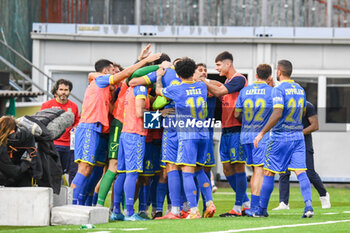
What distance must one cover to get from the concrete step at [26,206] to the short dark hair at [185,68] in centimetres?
239

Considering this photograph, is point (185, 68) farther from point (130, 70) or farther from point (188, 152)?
point (188, 152)

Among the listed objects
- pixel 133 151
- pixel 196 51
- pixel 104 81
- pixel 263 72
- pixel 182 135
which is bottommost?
pixel 133 151

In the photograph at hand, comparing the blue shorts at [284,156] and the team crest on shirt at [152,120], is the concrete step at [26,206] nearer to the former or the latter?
the team crest on shirt at [152,120]

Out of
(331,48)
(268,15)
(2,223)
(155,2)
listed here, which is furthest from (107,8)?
(2,223)

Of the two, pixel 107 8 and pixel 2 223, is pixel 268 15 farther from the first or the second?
pixel 2 223

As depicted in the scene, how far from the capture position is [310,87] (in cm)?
2425

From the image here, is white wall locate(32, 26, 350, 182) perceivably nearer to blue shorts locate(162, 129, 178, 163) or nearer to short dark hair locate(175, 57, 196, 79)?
blue shorts locate(162, 129, 178, 163)

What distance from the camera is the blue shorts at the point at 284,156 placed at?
11375 millimetres

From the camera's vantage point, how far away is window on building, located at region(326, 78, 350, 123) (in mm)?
24109

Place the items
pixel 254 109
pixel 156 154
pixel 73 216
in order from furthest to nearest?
1. pixel 156 154
2. pixel 254 109
3. pixel 73 216

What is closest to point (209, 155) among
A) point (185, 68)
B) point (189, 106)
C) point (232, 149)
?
point (232, 149)

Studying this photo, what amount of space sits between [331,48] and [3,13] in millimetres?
9654

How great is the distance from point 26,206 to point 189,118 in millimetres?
2485

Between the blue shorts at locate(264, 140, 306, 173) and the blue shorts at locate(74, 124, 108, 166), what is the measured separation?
7.94 feet
